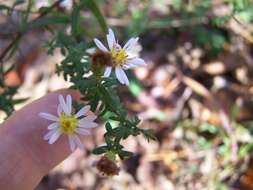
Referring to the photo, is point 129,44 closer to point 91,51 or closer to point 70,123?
point 91,51

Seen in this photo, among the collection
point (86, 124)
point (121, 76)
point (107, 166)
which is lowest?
point (107, 166)

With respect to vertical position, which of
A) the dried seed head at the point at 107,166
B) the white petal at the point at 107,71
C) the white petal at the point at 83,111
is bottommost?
the dried seed head at the point at 107,166

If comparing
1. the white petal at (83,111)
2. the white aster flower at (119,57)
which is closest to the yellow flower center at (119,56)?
the white aster flower at (119,57)

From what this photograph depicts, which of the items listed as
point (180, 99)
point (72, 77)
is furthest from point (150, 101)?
point (72, 77)

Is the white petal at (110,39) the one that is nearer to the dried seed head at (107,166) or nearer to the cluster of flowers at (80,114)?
the cluster of flowers at (80,114)

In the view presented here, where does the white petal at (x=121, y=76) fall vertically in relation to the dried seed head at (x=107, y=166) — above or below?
above

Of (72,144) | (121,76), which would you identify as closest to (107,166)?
(72,144)
